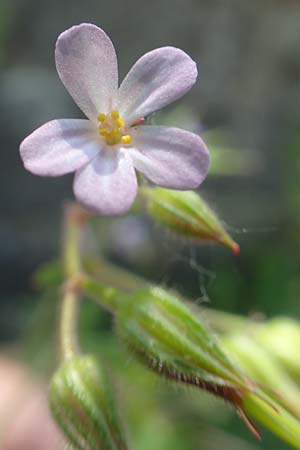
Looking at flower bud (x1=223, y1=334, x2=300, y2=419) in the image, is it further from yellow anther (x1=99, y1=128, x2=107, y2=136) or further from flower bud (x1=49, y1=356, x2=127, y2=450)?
yellow anther (x1=99, y1=128, x2=107, y2=136)

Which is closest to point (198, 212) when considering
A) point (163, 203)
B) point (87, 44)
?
point (163, 203)

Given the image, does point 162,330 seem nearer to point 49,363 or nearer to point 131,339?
point 131,339

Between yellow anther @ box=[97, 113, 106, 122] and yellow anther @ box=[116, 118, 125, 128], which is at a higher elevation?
yellow anther @ box=[97, 113, 106, 122]

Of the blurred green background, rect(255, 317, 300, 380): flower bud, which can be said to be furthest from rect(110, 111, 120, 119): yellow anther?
the blurred green background

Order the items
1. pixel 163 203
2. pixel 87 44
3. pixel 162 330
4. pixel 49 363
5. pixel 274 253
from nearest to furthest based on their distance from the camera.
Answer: pixel 87 44 → pixel 162 330 → pixel 163 203 → pixel 49 363 → pixel 274 253

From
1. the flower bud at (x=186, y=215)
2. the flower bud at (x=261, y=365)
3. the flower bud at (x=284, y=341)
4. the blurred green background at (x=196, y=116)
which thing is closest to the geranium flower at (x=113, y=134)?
the flower bud at (x=186, y=215)

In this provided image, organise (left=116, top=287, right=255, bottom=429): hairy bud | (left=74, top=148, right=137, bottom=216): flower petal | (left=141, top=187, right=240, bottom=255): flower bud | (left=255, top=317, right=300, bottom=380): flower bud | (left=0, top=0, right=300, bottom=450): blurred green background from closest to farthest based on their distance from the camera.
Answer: (left=74, top=148, right=137, bottom=216): flower petal, (left=116, top=287, right=255, bottom=429): hairy bud, (left=141, top=187, right=240, bottom=255): flower bud, (left=255, top=317, right=300, bottom=380): flower bud, (left=0, top=0, right=300, bottom=450): blurred green background

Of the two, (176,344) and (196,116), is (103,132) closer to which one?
(176,344)
